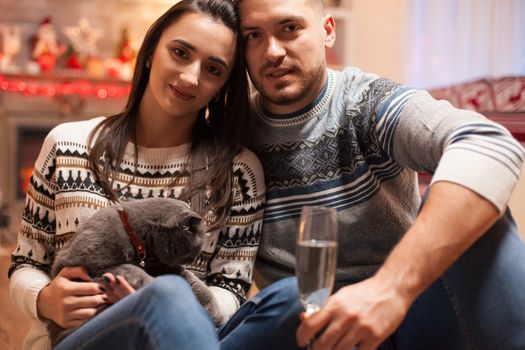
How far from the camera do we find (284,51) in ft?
4.80

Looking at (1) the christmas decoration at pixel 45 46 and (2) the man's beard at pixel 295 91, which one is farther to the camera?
(1) the christmas decoration at pixel 45 46

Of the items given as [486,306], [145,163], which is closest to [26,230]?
[145,163]

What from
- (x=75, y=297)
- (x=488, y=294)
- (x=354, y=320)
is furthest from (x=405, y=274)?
(x=75, y=297)

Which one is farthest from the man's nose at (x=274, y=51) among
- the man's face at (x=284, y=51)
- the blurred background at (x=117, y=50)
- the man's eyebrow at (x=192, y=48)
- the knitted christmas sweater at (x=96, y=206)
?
the blurred background at (x=117, y=50)

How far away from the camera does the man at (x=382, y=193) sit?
3.26 feet

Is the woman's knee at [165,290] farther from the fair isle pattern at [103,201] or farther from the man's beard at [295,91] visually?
the man's beard at [295,91]

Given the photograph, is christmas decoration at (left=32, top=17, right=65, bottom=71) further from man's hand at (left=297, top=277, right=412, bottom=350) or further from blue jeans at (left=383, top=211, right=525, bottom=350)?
man's hand at (left=297, top=277, right=412, bottom=350)

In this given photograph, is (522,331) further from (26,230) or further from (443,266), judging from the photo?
(26,230)

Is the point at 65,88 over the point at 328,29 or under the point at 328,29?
under

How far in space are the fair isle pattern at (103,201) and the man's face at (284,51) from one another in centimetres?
17

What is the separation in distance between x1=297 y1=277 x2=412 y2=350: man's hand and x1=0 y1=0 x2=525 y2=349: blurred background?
3.85 meters

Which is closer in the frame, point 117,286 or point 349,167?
point 117,286

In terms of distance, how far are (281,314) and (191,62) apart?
25.1 inches

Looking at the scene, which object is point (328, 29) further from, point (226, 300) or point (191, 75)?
point (226, 300)
